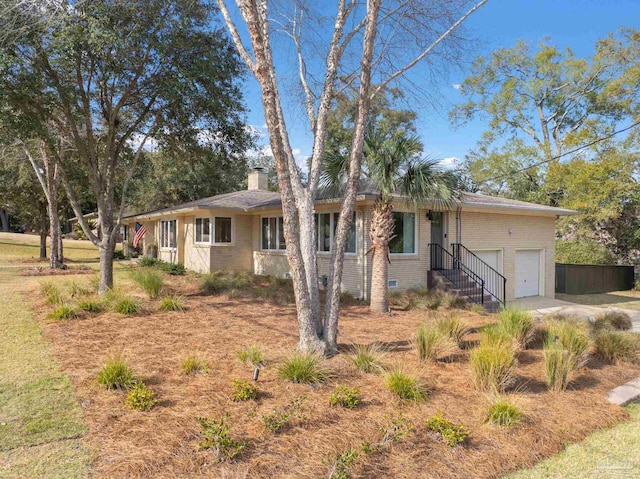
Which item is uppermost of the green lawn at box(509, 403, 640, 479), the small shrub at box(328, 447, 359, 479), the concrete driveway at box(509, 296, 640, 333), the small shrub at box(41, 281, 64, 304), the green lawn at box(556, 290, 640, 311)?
the small shrub at box(41, 281, 64, 304)

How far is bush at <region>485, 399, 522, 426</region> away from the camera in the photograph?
4.11 meters

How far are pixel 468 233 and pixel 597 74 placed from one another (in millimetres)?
17829

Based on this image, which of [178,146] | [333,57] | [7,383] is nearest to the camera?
[7,383]

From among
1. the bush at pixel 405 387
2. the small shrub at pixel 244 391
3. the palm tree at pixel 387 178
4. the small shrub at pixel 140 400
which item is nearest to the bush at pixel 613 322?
the palm tree at pixel 387 178

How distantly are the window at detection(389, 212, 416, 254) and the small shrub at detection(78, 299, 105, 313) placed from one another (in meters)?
7.64

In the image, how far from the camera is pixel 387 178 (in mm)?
9859

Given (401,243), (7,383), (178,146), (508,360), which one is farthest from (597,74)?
(7,383)

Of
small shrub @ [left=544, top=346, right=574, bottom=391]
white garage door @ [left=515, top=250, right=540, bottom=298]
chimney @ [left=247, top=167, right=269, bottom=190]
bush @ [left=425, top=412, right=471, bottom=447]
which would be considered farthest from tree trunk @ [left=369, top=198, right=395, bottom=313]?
chimney @ [left=247, top=167, right=269, bottom=190]

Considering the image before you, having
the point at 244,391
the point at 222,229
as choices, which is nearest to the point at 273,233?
the point at 222,229

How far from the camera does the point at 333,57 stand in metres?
6.47

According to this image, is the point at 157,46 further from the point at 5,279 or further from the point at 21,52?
the point at 5,279

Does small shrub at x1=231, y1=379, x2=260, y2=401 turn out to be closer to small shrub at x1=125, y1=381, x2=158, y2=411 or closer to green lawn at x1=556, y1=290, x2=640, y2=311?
small shrub at x1=125, y1=381, x2=158, y2=411

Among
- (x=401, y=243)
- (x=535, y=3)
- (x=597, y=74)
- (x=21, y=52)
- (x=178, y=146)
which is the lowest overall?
(x=401, y=243)

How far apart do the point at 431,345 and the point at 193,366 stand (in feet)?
10.3
